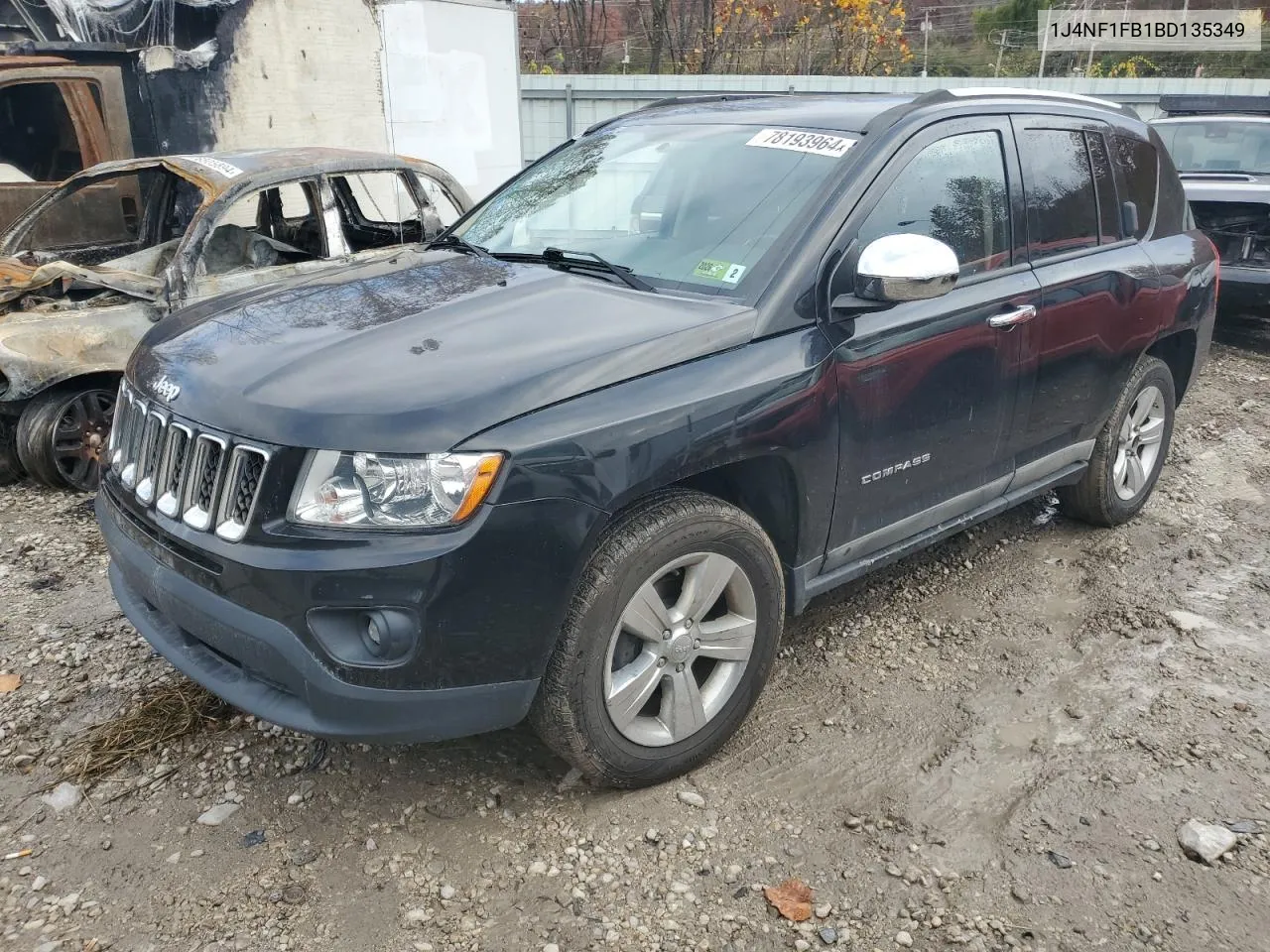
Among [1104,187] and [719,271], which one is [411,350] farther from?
[1104,187]

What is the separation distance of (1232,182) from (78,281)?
27.3 ft

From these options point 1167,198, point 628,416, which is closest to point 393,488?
point 628,416

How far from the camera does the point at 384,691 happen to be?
2344 mm

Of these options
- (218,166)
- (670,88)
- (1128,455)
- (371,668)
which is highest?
(670,88)

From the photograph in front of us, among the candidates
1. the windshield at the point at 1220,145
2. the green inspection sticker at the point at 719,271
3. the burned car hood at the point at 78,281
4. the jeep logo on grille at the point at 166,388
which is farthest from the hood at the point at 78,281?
the windshield at the point at 1220,145

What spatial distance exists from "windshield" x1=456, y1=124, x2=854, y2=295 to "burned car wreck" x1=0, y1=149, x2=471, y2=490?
1360 millimetres

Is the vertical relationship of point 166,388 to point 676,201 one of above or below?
below

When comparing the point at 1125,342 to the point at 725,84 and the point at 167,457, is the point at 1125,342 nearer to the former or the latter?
the point at 167,457

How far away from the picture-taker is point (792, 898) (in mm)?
2508

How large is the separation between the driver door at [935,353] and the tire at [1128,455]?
905 millimetres

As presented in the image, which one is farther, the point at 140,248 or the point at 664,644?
the point at 140,248

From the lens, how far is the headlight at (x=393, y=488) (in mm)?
2291

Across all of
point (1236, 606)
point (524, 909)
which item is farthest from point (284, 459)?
point (1236, 606)

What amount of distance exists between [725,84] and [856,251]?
13.6 meters
